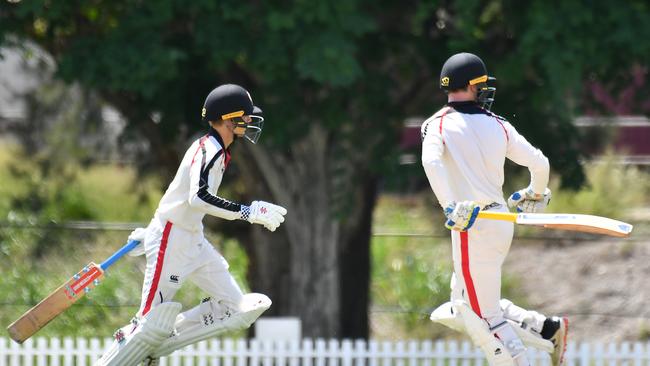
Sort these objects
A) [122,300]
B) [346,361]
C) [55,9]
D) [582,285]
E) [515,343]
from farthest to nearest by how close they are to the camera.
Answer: [582,285] < [122,300] < [55,9] < [346,361] < [515,343]

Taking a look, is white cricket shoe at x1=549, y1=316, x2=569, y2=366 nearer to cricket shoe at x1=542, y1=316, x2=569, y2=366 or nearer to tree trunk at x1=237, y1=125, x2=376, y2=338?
cricket shoe at x1=542, y1=316, x2=569, y2=366

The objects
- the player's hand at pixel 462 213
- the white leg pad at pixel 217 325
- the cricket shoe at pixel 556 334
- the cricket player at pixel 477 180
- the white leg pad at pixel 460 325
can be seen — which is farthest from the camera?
the cricket shoe at pixel 556 334

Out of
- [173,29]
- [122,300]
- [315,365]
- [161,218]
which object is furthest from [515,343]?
[122,300]

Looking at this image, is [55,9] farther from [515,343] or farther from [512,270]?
[512,270]

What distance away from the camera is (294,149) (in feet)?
36.8

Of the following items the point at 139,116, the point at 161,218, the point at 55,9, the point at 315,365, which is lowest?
the point at 315,365

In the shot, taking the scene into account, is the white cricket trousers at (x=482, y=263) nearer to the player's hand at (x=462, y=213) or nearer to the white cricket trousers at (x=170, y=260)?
the player's hand at (x=462, y=213)

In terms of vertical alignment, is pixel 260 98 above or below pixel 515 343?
above

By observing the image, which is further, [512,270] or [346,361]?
[512,270]

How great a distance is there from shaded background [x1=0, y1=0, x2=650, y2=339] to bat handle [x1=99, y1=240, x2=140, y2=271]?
257 cm

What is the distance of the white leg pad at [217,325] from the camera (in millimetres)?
6828

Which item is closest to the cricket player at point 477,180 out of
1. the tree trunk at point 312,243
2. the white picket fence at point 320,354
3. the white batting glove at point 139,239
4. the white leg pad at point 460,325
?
the white leg pad at point 460,325

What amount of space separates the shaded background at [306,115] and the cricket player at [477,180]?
8.63 feet

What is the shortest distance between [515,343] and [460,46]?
3591mm
